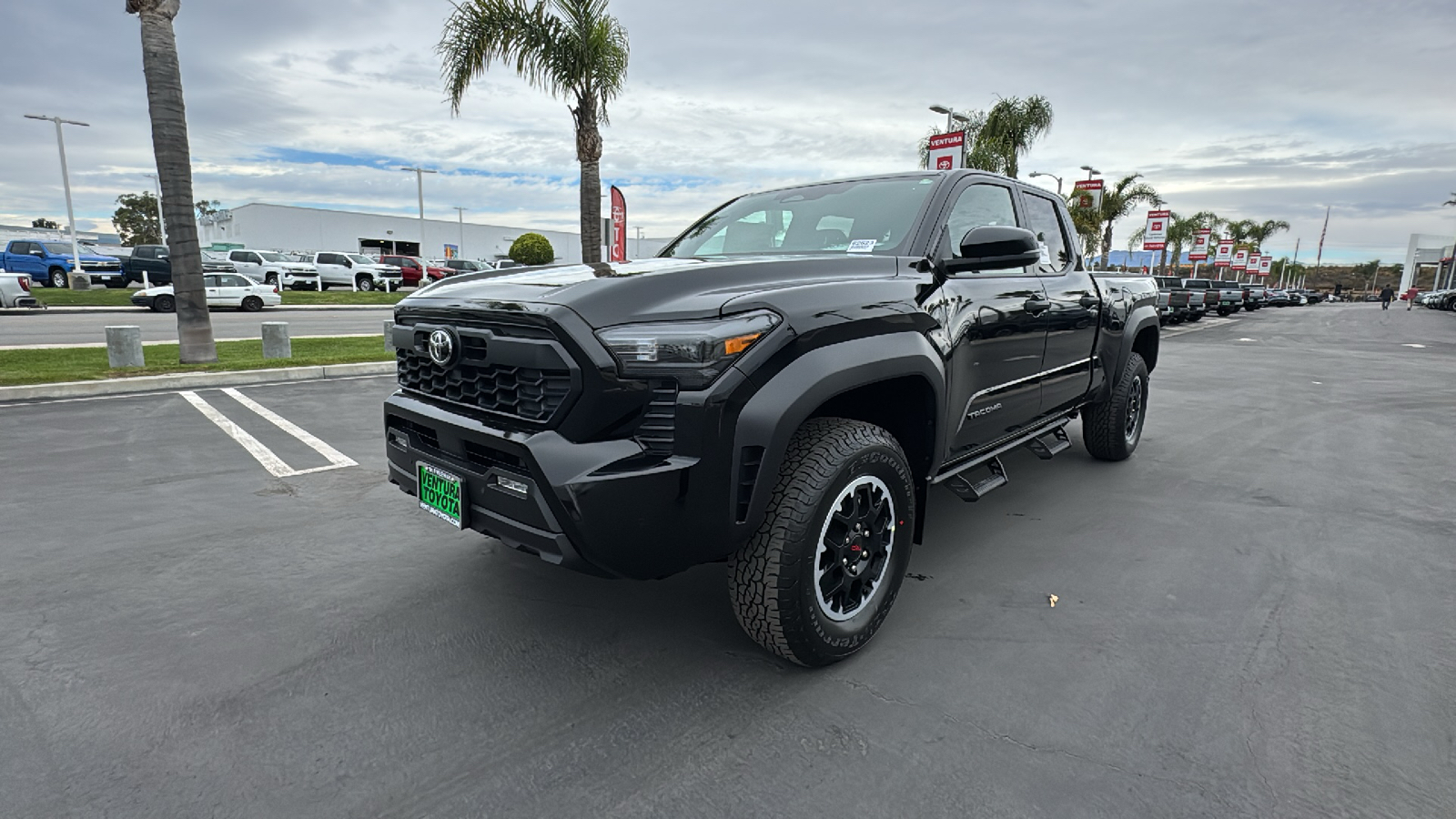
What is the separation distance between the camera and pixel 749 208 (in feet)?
13.8

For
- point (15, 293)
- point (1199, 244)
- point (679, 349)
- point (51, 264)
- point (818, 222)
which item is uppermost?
point (1199, 244)

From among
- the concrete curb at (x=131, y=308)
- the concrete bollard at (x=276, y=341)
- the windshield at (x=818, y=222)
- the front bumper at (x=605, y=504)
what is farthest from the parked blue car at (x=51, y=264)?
the front bumper at (x=605, y=504)

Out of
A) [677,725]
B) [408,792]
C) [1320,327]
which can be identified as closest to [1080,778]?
[677,725]

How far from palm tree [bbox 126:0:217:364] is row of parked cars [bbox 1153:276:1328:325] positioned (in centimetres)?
1351

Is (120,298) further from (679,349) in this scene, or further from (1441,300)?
(1441,300)

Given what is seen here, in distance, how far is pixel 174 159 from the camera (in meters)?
8.71

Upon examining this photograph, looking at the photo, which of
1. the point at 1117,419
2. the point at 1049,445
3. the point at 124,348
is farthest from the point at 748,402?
the point at 124,348

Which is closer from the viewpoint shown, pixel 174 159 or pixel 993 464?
pixel 993 464

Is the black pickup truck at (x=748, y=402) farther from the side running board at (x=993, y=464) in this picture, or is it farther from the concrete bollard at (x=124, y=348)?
the concrete bollard at (x=124, y=348)

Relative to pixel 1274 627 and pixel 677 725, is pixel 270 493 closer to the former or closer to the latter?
pixel 677 725

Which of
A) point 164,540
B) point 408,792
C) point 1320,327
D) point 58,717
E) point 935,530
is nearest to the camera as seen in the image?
point 408,792

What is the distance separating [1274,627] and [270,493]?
524cm

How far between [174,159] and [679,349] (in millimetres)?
9253

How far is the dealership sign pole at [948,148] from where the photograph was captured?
45.8 feet
